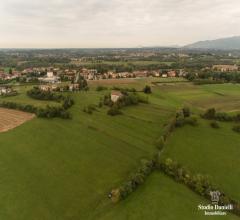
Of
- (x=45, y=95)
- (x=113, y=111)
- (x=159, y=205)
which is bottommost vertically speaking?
(x=159, y=205)

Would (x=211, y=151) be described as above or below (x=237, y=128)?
below

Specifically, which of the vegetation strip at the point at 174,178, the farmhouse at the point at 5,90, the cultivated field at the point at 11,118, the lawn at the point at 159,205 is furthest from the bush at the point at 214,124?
the farmhouse at the point at 5,90

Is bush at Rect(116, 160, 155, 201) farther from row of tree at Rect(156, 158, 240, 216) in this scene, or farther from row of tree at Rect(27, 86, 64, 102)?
row of tree at Rect(27, 86, 64, 102)

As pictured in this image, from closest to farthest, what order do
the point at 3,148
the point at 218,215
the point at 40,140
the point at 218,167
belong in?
the point at 218,215 < the point at 218,167 < the point at 3,148 < the point at 40,140

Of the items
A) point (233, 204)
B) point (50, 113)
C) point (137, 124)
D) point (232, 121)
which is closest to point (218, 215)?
point (233, 204)

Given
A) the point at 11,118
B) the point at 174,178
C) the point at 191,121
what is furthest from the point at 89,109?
the point at 174,178

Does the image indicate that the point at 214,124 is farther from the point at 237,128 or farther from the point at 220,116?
the point at 220,116

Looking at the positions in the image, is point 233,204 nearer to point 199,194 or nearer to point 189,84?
point 199,194
